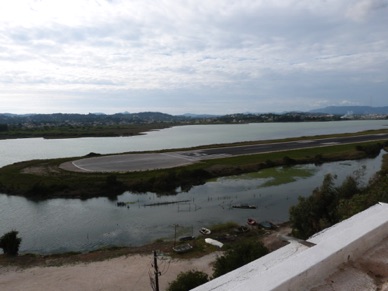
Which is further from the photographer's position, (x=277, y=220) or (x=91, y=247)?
(x=277, y=220)

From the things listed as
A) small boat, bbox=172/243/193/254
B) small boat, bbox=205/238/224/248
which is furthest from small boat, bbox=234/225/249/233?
small boat, bbox=172/243/193/254

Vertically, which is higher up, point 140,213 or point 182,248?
point 182,248

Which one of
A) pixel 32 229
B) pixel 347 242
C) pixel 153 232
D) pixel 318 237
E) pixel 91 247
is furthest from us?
pixel 32 229

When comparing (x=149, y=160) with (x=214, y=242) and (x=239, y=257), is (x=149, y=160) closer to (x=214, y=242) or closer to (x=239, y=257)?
→ (x=214, y=242)

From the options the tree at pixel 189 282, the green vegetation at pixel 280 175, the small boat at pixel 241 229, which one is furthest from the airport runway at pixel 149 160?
the tree at pixel 189 282

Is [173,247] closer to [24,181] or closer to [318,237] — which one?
[318,237]

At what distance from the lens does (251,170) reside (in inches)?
2093

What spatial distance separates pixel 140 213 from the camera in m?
34.1

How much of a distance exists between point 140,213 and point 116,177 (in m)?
13.9

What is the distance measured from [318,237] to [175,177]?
42975 millimetres

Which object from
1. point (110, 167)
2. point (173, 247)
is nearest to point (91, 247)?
point (173, 247)

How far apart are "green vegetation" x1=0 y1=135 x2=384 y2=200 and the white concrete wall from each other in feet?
127

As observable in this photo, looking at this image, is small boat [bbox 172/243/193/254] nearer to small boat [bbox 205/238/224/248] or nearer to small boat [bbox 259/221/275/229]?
small boat [bbox 205/238/224/248]

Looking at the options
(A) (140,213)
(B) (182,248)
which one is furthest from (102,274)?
(A) (140,213)
